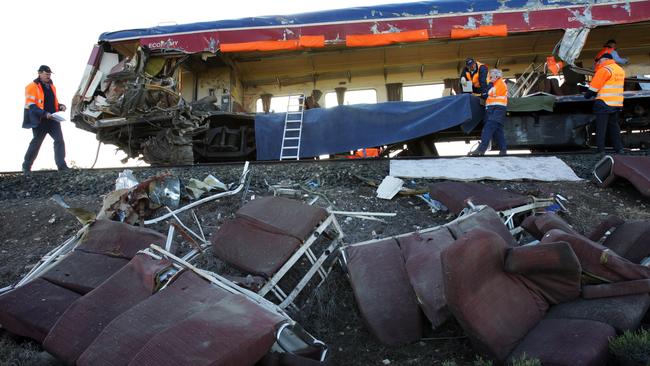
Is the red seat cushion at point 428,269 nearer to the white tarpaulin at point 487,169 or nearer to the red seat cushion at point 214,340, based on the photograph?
the red seat cushion at point 214,340

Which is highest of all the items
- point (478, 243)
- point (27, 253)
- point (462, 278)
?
point (478, 243)

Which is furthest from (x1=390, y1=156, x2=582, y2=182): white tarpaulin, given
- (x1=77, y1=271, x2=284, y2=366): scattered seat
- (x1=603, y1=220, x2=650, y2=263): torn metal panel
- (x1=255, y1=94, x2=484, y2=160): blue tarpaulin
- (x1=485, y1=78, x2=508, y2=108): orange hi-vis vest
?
(x1=77, y1=271, x2=284, y2=366): scattered seat

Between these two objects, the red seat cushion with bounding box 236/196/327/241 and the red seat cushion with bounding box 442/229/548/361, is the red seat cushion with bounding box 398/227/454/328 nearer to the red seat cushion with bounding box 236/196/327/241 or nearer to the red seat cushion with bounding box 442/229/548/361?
the red seat cushion with bounding box 442/229/548/361

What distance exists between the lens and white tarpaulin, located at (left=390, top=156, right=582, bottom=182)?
644 centimetres

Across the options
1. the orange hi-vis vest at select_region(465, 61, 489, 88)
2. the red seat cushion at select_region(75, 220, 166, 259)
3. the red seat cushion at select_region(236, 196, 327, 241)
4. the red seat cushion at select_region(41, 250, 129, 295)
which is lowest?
the red seat cushion at select_region(41, 250, 129, 295)

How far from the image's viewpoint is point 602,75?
7.91m

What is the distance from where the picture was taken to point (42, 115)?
834 cm

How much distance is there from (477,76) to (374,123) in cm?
243

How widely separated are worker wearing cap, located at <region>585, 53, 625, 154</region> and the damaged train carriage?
1167 mm

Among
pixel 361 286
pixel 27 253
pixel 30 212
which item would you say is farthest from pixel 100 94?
pixel 361 286

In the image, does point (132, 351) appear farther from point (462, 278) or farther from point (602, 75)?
point (602, 75)

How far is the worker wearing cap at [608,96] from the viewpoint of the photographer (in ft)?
25.5

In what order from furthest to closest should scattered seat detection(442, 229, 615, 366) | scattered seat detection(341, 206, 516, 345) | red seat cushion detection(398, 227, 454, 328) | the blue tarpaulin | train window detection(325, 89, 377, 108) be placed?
train window detection(325, 89, 377, 108)
the blue tarpaulin
scattered seat detection(341, 206, 516, 345)
red seat cushion detection(398, 227, 454, 328)
scattered seat detection(442, 229, 615, 366)

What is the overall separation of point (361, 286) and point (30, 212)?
5.40 meters
